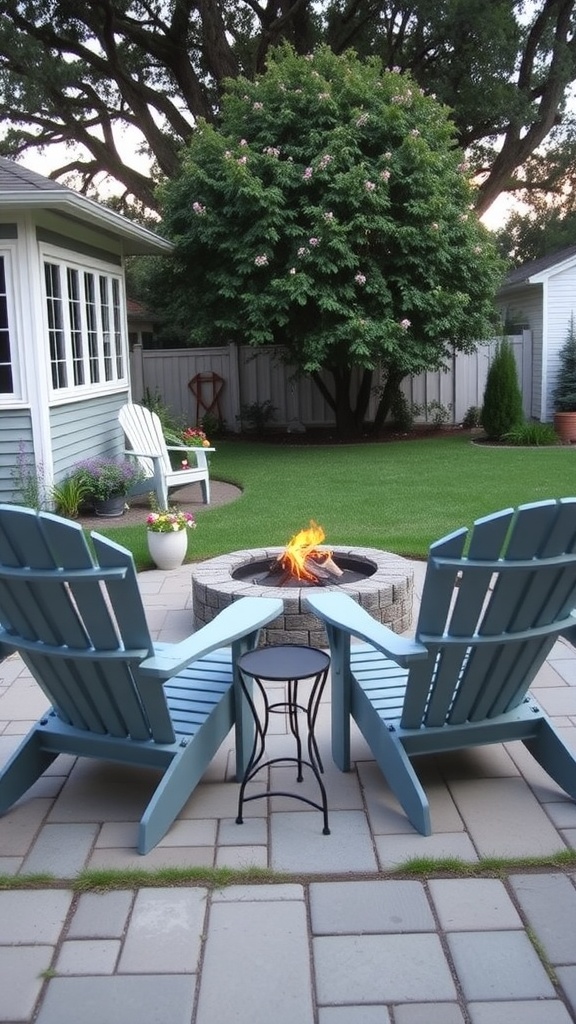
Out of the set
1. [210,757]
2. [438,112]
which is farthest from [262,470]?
[210,757]

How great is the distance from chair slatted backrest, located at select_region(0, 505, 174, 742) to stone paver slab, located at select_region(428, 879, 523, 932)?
2.98 feet

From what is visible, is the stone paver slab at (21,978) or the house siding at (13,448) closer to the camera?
the stone paver slab at (21,978)

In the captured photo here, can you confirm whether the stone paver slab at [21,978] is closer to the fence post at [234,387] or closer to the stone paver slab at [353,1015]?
the stone paver slab at [353,1015]

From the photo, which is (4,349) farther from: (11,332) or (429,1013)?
(429,1013)

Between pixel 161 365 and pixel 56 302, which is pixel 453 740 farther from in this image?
pixel 161 365

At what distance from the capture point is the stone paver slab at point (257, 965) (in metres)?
1.97

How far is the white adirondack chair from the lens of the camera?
8.54 metres

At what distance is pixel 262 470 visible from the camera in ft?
36.6

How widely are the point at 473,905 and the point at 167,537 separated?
4.15m

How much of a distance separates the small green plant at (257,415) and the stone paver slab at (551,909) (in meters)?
13.0

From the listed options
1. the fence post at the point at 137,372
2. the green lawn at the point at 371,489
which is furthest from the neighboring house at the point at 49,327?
the fence post at the point at 137,372

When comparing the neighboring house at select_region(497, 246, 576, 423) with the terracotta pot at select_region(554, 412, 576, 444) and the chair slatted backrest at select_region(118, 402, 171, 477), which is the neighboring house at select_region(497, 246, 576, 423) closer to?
the terracotta pot at select_region(554, 412, 576, 444)

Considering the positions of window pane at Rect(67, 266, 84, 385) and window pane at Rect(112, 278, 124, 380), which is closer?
window pane at Rect(67, 266, 84, 385)

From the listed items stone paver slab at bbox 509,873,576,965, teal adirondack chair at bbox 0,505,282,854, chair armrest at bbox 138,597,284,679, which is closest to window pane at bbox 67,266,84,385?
chair armrest at bbox 138,597,284,679
